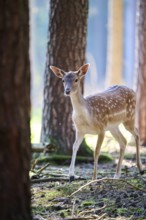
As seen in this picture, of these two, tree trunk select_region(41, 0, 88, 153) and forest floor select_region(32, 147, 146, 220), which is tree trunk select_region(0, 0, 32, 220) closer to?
forest floor select_region(32, 147, 146, 220)

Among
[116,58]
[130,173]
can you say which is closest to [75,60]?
[130,173]

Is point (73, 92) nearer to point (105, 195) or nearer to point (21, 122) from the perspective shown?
point (105, 195)

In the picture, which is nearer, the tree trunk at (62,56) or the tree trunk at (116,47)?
the tree trunk at (62,56)

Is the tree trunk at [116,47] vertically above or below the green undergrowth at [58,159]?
above

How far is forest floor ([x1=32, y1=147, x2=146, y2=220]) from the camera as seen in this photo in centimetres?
509

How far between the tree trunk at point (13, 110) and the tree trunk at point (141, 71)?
7355mm

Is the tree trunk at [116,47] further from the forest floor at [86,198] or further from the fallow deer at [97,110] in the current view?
the forest floor at [86,198]

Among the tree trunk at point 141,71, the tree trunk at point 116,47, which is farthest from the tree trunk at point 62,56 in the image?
the tree trunk at point 116,47

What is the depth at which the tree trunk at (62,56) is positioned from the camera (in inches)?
336

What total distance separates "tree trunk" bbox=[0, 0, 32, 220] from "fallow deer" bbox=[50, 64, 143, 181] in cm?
297

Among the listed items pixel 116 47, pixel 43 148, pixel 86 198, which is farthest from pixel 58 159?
pixel 116 47

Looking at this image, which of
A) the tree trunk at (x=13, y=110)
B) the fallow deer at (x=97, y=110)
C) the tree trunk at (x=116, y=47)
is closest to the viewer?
the tree trunk at (x=13, y=110)

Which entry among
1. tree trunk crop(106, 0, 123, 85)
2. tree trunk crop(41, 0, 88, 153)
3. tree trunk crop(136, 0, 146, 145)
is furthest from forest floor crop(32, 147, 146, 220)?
tree trunk crop(106, 0, 123, 85)

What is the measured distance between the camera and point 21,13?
3.82 meters
